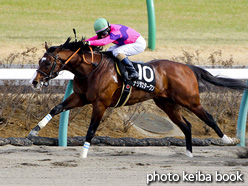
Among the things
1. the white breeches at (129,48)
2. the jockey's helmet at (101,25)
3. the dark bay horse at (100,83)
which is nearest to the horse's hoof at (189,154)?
the dark bay horse at (100,83)

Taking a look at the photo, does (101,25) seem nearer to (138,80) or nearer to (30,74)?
(138,80)

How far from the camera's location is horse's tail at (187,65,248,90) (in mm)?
6637

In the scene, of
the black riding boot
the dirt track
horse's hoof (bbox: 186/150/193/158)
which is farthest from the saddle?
horse's hoof (bbox: 186/150/193/158)

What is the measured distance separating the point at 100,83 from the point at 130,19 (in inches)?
820

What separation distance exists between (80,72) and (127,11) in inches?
912

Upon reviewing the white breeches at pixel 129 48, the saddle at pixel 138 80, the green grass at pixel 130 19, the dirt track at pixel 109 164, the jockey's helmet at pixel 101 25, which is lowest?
the green grass at pixel 130 19

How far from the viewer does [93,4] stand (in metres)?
30.0

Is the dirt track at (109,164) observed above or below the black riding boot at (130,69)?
below

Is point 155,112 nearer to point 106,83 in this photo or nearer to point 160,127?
point 160,127

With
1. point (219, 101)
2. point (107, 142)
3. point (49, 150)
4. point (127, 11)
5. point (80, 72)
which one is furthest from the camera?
point (127, 11)

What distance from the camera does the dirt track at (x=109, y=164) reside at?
459cm

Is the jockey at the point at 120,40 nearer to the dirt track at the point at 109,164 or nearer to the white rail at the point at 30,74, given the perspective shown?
the white rail at the point at 30,74

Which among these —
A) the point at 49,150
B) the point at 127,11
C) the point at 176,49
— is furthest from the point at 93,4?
the point at 49,150

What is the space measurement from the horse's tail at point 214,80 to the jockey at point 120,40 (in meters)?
0.88
